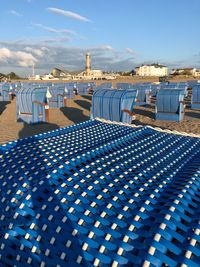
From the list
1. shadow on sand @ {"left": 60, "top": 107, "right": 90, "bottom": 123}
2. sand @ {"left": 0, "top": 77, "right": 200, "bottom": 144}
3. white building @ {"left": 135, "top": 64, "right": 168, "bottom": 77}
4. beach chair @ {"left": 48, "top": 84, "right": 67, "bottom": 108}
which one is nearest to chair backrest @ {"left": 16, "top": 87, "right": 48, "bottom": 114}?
sand @ {"left": 0, "top": 77, "right": 200, "bottom": 144}

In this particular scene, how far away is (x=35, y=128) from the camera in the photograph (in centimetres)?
1058

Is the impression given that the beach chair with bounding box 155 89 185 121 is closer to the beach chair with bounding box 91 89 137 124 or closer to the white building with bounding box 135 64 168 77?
the beach chair with bounding box 91 89 137 124

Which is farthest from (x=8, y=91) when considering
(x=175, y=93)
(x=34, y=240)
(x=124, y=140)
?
(x=34, y=240)

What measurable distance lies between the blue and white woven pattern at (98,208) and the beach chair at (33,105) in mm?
8587

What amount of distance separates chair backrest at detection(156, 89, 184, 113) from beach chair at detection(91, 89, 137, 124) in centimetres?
334

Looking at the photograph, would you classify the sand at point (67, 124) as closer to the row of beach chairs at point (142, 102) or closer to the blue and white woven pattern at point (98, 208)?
the row of beach chairs at point (142, 102)

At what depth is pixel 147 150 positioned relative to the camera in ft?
9.89

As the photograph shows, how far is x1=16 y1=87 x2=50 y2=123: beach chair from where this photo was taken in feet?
36.8

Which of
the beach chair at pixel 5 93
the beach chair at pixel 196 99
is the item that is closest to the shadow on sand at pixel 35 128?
the beach chair at pixel 196 99

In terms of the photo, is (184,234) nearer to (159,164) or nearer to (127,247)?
(127,247)

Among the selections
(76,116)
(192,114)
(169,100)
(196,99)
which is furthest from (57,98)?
(196,99)

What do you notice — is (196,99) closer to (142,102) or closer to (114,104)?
(142,102)

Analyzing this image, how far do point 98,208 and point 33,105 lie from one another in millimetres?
9945

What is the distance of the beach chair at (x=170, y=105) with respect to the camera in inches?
473
